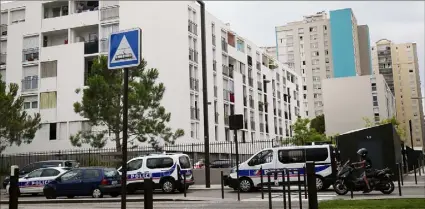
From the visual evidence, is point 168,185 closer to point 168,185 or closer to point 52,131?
point 168,185

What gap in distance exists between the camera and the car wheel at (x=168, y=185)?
880 inches

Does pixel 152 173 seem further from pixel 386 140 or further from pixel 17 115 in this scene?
pixel 17 115

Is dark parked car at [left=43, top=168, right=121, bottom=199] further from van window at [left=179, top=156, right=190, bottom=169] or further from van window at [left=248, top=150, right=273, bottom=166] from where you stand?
van window at [left=248, top=150, right=273, bottom=166]

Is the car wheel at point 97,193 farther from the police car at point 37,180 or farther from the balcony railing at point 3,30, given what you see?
the balcony railing at point 3,30

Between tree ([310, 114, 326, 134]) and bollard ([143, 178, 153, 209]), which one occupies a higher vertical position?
tree ([310, 114, 326, 134])

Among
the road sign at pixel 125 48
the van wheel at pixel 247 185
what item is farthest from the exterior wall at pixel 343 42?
the road sign at pixel 125 48

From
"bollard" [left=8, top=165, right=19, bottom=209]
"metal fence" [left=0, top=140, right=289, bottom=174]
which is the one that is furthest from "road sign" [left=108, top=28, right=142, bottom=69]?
"metal fence" [left=0, top=140, right=289, bottom=174]

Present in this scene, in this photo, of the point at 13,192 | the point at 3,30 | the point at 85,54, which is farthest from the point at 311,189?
the point at 3,30

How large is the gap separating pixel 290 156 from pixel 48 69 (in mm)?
31786

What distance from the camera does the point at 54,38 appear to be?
48688mm

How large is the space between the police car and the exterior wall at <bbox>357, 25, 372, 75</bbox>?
340ft

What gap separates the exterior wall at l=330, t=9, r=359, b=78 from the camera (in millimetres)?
108812

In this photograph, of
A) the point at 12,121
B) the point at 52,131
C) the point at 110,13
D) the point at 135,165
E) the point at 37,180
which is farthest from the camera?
the point at 110,13

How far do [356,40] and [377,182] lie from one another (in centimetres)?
10143
